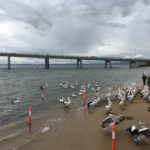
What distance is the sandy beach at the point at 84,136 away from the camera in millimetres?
11159

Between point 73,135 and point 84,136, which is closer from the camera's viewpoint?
point 84,136

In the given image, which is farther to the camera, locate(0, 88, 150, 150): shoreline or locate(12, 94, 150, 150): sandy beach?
locate(0, 88, 150, 150): shoreline

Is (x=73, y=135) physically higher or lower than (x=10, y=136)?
higher

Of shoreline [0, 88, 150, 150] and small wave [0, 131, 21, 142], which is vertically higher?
shoreline [0, 88, 150, 150]

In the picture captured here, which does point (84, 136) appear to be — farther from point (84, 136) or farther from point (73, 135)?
point (73, 135)

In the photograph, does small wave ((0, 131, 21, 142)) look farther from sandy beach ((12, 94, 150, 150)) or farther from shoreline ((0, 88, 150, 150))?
sandy beach ((12, 94, 150, 150))

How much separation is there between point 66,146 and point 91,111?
24.6 feet

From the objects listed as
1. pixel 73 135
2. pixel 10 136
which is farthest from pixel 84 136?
pixel 10 136

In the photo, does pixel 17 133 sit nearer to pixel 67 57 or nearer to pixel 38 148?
pixel 38 148

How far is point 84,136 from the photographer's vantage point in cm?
1259

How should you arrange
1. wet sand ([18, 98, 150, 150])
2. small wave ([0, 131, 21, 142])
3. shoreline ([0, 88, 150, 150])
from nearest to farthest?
wet sand ([18, 98, 150, 150]) < shoreline ([0, 88, 150, 150]) < small wave ([0, 131, 21, 142])

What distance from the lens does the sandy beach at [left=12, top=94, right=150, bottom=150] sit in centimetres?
1116

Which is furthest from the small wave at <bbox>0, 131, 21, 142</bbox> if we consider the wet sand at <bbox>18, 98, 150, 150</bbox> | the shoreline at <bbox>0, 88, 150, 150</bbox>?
the wet sand at <bbox>18, 98, 150, 150</bbox>

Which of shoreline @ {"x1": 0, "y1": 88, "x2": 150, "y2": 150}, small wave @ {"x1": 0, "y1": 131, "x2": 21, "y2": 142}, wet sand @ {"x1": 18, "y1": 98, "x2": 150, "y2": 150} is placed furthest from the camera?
small wave @ {"x1": 0, "y1": 131, "x2": 21, "y2": 142}
